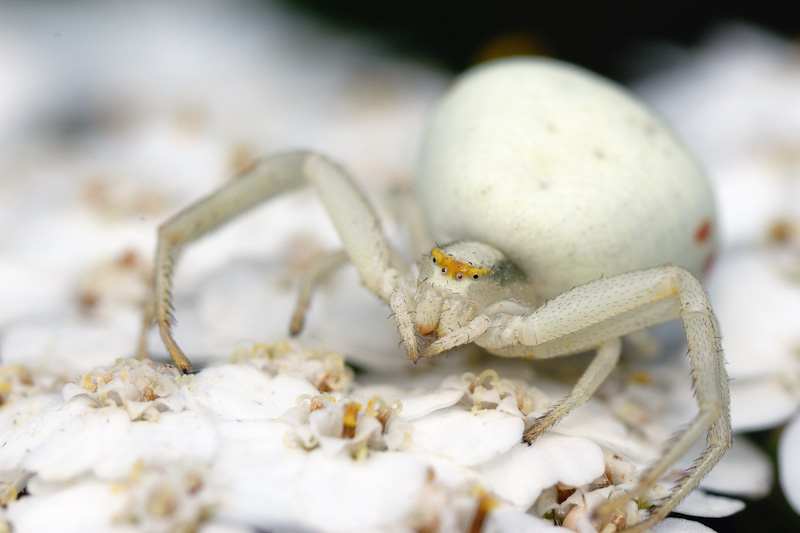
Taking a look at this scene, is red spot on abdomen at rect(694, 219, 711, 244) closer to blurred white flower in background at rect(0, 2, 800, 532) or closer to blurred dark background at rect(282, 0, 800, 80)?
blurred white flower in background at rect(0, 2, 800, 532)

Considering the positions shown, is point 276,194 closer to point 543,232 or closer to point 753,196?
point 543,232

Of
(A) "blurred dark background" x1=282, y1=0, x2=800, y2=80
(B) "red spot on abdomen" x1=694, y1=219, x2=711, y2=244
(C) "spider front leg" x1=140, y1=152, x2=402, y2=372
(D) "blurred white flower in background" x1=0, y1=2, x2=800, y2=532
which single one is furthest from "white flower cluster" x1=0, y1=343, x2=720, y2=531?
(A) "blurred dark background" x1=282, y1=0, x2=800, y2=80

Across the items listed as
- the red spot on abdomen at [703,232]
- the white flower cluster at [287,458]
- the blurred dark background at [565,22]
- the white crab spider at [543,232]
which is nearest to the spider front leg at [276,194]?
the white crab spider at [543,232]

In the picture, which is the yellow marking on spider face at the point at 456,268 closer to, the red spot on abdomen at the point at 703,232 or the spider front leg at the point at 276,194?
the spider front leg at the point at 276,194

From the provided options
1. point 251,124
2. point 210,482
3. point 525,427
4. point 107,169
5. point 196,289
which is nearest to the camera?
point 210,482

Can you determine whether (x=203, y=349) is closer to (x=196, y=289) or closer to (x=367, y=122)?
(x=196, y=289)

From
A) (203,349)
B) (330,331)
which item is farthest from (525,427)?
(203,349)
